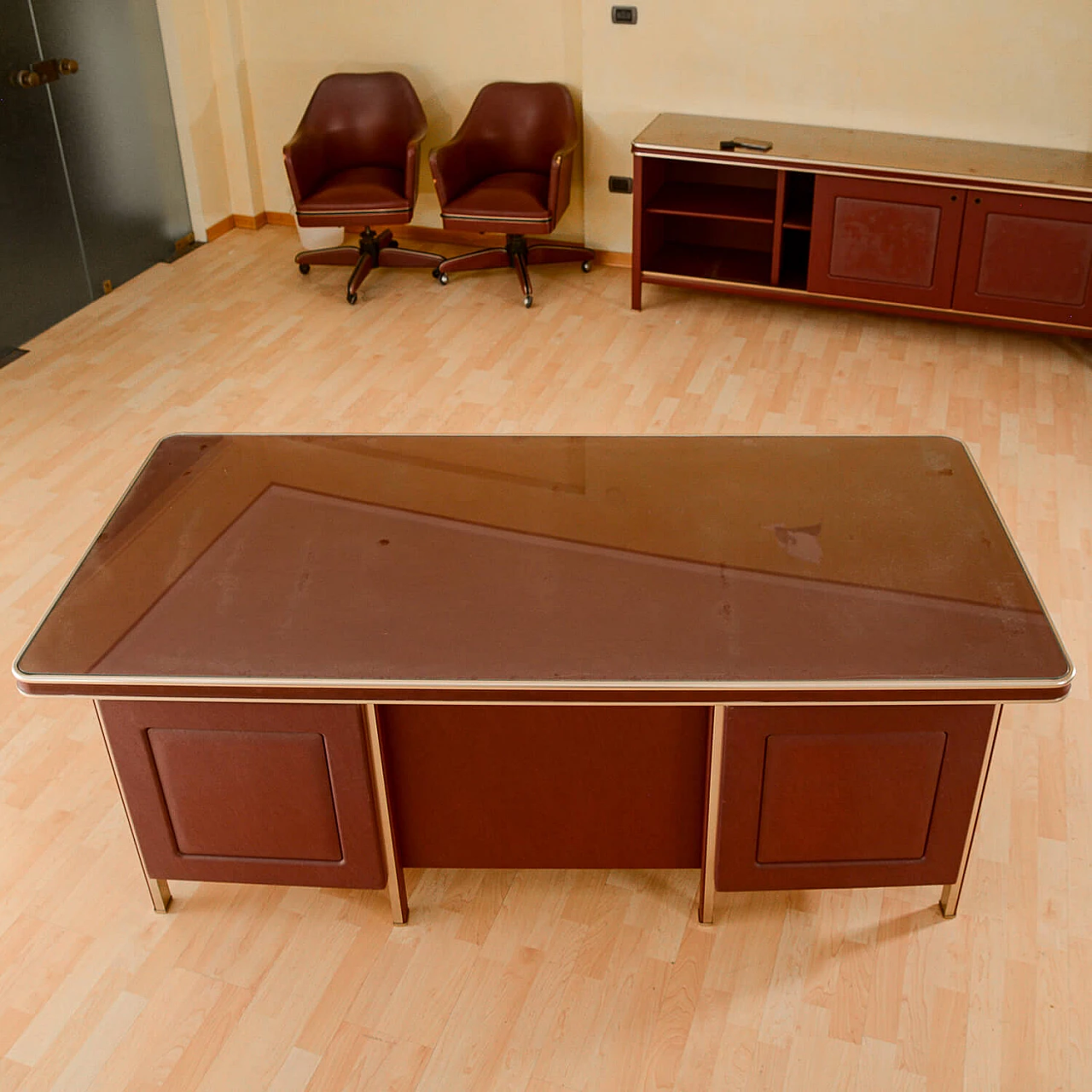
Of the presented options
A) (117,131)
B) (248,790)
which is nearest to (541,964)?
(248,790)

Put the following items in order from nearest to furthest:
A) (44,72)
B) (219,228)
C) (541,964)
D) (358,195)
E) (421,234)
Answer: (541,964) < (44,72) < (358,195) < (421,234) < (219,228)

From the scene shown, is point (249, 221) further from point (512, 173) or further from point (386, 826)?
point (386, 826)

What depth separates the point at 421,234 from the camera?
6.38m

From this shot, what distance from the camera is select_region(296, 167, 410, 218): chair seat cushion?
5.42 m

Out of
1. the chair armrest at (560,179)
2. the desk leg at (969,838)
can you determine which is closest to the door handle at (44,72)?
the chair armrest at (560,179)

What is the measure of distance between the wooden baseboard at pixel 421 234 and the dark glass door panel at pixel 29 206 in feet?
3.47

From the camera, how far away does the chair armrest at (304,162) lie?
544cm

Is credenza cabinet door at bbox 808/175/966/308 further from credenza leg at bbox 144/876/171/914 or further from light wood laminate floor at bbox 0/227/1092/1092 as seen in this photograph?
credenza leg at bbox 144/876/171/914

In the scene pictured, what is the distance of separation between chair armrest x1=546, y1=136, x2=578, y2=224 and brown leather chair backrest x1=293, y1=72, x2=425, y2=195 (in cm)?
80

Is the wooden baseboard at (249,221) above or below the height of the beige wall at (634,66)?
below

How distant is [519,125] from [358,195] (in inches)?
33.9

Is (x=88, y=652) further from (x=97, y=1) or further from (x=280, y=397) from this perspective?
(x=97, y=1)

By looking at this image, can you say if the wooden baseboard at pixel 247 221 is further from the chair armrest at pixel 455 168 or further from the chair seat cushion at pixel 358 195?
the chair armrest at pixel 455 168

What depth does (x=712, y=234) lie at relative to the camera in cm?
573
